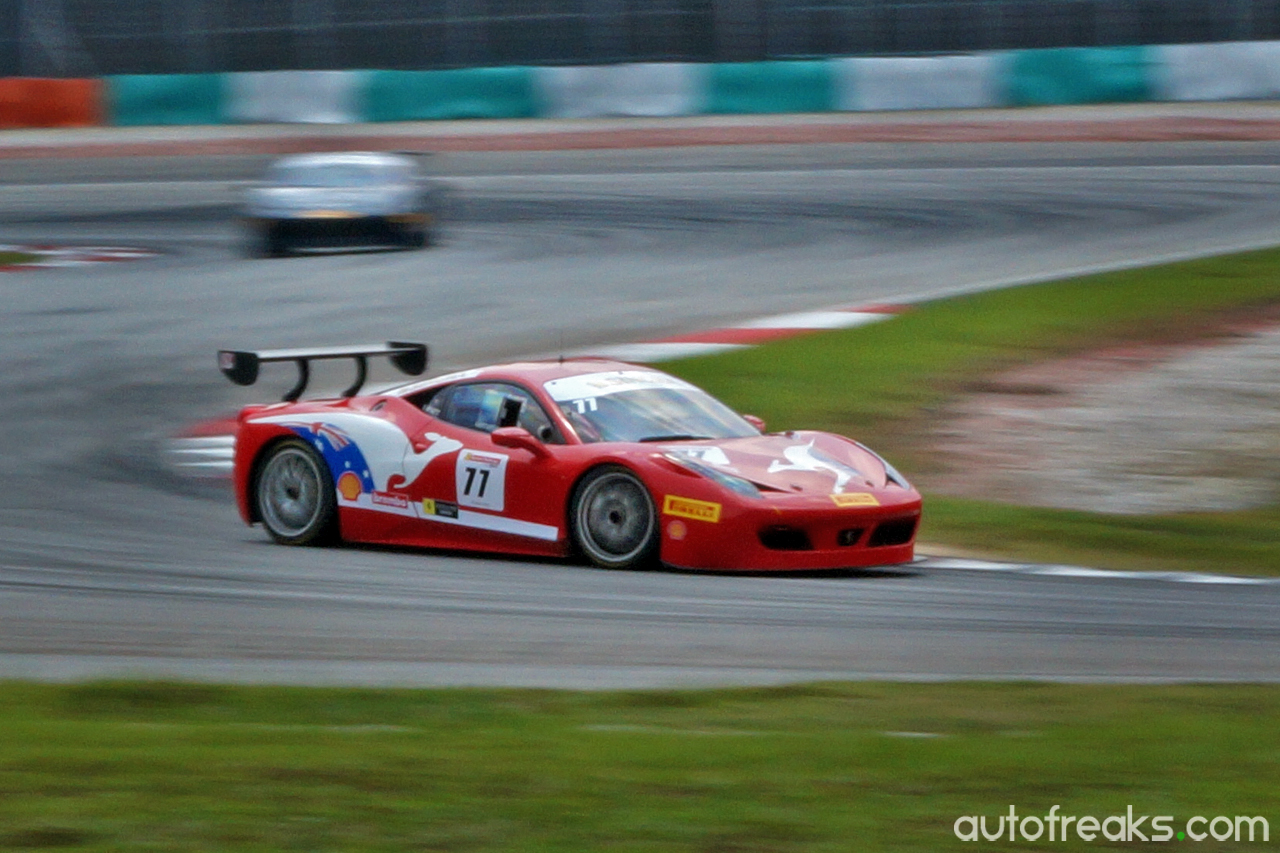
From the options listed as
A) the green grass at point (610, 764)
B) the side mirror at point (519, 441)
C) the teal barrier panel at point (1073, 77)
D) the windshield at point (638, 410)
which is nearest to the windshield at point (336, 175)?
the windshield at point (638, 410)

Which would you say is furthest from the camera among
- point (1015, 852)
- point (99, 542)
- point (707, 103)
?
point (707, 103)

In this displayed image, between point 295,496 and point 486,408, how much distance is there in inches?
49.6

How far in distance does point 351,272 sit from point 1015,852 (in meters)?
15.5

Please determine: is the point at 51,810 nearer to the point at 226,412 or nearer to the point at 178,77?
the point at 226,412

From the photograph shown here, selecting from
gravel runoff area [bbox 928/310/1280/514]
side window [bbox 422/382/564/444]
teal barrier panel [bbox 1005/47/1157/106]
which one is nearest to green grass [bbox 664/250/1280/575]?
gravel runoff area [bbox 928/310/1280/514]

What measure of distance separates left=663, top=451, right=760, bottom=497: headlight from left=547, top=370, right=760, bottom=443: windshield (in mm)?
437

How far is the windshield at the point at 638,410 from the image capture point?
9.26 meters

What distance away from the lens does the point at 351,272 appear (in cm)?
1895

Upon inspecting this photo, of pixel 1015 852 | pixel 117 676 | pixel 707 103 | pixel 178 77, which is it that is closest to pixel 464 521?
pixel 117 676

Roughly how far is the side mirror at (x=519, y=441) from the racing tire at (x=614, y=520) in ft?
0.98

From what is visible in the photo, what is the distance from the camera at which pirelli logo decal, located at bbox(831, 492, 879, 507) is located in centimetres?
872

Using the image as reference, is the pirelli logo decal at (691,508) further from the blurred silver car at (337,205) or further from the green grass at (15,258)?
the green grass at (15,258)

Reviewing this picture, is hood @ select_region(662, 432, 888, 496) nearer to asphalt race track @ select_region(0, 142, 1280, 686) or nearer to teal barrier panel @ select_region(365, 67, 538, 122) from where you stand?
asphalt race track @ select_region(0, 142, 1280, 686)

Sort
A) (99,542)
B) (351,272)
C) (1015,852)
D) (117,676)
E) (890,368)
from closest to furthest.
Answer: (1015,852) → (117,676) → (99,542) → (890,368) → (351,272)
